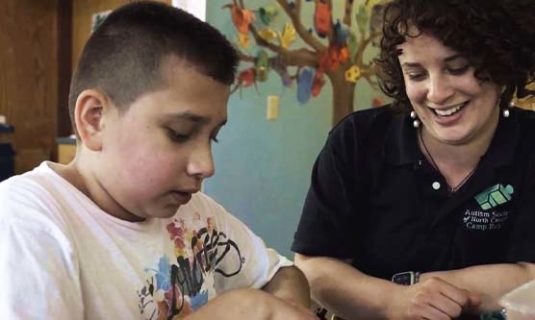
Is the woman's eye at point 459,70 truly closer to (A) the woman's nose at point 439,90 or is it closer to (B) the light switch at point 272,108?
(A) the woman's nose at point 439,90

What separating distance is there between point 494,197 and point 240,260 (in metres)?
0.47

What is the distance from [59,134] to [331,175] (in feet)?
10.9

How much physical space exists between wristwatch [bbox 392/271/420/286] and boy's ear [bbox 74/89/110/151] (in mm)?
585

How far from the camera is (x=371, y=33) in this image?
3.65m

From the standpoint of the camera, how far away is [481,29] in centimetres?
114

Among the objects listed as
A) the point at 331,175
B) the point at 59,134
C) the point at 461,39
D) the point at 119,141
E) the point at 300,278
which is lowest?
the point at 59,134

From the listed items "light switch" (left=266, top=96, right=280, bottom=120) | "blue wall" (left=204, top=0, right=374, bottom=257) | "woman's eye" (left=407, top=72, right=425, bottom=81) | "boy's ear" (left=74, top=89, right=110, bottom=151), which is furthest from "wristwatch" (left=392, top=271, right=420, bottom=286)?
"light switch" (left=266, top=96, right=280, bottom=120)

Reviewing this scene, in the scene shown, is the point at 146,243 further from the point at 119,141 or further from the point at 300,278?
the point at 300,278

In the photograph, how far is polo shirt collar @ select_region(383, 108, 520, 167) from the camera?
1215 millimetres

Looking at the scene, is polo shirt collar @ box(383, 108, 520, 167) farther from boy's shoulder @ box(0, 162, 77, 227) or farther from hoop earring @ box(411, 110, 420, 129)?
boy's shoulder @ box(0, 162, 77, 227)

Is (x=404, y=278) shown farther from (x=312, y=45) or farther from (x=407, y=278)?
(x=312, y=45)

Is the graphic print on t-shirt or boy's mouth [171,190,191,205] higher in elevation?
boy's mouth [171,190,191,205]

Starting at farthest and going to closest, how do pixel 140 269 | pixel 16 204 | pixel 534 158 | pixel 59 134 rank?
pixel 59 134
pixel 534 158
pixel 140 269
pixel 16 204

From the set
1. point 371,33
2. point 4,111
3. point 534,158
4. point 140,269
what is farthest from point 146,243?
point 4,111
